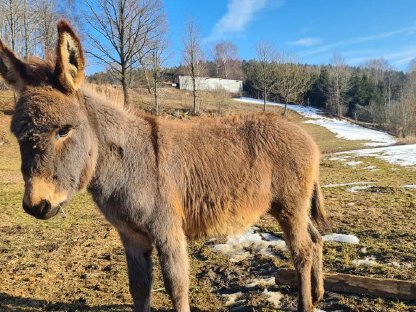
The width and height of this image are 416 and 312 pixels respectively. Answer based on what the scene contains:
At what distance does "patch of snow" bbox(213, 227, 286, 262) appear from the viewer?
607 cm

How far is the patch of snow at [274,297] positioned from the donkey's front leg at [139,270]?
1.57 meters

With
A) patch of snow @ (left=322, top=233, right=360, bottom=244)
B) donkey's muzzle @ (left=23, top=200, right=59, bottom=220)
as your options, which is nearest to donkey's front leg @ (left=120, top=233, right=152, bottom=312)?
donkey's muzzle @ (left=23, top=200, right=59, bottom=220)

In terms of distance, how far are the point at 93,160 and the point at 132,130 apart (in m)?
0.60

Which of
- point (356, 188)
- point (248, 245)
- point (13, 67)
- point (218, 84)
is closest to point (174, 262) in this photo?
point (13, 67)

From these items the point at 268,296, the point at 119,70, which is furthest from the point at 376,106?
the point at 268,296

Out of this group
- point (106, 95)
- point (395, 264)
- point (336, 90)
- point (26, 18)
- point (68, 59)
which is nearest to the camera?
point (68, 59)

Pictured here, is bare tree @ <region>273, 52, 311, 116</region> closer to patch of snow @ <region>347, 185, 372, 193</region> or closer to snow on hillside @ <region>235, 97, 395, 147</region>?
snow on hillside @ <region>235, 97, 395, 147</region>

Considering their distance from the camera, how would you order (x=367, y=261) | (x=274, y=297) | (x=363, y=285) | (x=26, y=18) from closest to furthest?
(x=363, y=285) < (x=274, y=297) < (x=367, y=261) < (x=26, y=18)

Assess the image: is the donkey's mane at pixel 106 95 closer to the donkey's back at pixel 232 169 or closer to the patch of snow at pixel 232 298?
the donkey's back at pixel 232 169

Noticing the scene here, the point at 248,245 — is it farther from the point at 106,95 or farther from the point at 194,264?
the point at 106,95

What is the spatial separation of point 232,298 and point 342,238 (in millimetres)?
2763

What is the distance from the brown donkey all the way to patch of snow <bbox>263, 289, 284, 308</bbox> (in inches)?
13.6

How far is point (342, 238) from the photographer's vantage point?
649 cm

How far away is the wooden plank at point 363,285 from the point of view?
14.0 ft
